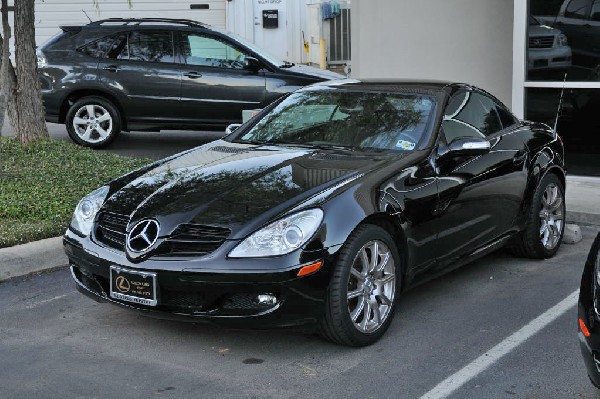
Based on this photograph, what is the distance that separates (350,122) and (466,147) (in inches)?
31.7

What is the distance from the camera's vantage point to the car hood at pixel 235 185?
509 centimetres

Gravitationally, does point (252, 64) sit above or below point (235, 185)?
above

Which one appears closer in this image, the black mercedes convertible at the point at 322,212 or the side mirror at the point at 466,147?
the black mercedes convertible at the point at 322,212

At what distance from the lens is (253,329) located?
4.98 metres

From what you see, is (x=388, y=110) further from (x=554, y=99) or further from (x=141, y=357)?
(x=554, y=99)

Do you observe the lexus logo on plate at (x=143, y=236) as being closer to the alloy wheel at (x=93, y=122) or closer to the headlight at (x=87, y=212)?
the headlight at (x=87, y=212)

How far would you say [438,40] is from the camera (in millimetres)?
11258

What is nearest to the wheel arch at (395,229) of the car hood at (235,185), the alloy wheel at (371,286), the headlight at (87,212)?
the alloy wheel at (371,286)

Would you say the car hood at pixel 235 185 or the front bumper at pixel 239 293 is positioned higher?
the car hood at pixel 235 185

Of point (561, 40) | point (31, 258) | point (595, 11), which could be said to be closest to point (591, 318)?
point (31, 258)

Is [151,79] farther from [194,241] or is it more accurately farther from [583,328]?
[583,328]

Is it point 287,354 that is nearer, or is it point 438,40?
point 287,354

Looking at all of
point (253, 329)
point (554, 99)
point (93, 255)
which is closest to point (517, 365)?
point (253, 329)

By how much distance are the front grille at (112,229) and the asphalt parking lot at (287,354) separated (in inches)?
23.6
